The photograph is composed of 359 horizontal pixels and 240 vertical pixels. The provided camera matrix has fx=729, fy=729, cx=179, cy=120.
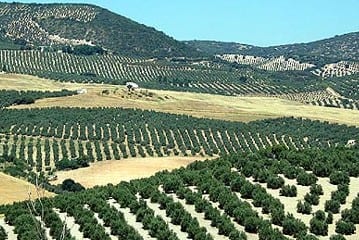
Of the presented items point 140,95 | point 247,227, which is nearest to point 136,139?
point 140,95

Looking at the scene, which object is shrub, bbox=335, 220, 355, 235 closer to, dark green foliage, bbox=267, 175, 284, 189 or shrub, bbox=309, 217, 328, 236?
shrub, bbox=309, 217, 328, 236

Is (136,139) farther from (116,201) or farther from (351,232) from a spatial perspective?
(351,232)

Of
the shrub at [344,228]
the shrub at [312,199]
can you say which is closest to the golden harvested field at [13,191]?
the shrub at [312,199]

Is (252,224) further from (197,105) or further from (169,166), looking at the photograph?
(197,105)

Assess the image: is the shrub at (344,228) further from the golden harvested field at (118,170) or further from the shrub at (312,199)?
the golden harvested field at (118,170)

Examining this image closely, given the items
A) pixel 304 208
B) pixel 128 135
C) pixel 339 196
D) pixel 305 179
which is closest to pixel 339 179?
pixel 305 179

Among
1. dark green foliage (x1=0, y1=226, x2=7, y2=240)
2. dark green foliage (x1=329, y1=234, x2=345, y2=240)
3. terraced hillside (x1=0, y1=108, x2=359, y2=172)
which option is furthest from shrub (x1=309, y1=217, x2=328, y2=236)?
terraced hillside (x1=0, y1=108, x2=359, y2=172)
